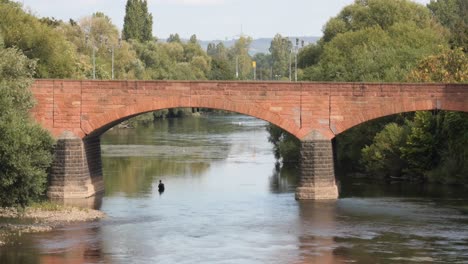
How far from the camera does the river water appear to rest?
5312cm

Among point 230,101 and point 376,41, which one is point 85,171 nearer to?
point 230,101

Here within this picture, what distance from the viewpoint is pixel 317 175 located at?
232ft

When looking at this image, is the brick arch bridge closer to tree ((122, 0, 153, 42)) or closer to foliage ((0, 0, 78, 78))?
foliage ((0, 0, 78, 78))

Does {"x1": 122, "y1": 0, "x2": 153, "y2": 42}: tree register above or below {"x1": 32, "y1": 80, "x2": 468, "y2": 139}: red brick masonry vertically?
above

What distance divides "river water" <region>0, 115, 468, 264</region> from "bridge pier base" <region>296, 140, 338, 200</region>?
35.6 inches

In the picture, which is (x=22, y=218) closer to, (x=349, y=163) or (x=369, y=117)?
(x=369, y=117)

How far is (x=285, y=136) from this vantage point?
97.9m

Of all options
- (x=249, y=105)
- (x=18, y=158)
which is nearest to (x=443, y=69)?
(x=249, y=105)

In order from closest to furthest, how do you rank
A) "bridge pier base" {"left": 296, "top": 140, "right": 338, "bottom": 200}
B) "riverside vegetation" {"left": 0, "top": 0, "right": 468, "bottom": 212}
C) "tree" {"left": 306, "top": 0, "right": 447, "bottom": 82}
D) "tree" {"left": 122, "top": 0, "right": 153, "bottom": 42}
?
"riverside vegetation" {"left": 0, "top": 0, "right": 468, "bottom": 212} < "bridge pier base" {"left": 296, "top": 140, "right": 338, "bottom": 200} < "tree" {"left": 306, "top": 0, "right": 447, "bottom": 82} < "tree" {"left": 122, "top": 0, "right": 153, "bottom": 42}

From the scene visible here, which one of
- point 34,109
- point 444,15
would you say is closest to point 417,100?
point 34,109

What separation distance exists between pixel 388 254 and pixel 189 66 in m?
134

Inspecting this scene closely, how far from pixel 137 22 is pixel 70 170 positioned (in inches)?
4388

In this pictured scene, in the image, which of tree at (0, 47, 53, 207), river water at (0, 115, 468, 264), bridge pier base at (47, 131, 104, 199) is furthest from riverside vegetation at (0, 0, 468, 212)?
river water at (0, 115, 468, 264)

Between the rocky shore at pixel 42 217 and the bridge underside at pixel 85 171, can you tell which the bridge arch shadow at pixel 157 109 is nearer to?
the bridge underside at pixel 85 171
